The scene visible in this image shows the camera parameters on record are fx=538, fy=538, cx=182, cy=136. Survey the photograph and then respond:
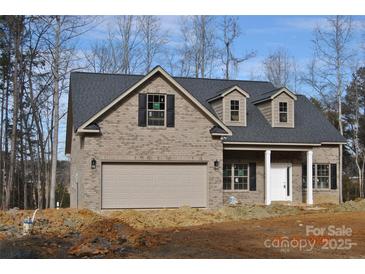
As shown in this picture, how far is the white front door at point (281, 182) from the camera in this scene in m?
25.8

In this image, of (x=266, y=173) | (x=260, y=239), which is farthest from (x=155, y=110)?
(x=260, y=239)

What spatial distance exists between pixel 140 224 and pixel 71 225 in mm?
2460

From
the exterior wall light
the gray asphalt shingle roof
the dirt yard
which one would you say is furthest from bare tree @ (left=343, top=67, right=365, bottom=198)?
the exterior wall light

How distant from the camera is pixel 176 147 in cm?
2220

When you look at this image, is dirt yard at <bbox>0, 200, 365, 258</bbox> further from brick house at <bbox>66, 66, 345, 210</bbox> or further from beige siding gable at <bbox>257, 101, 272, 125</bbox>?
beige siding gable at <bbox>257, 101, 272, 125</bbox>

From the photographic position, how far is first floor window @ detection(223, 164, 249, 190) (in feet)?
82.1

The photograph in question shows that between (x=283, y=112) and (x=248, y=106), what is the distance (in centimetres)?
193

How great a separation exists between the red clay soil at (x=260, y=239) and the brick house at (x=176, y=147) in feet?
13.2

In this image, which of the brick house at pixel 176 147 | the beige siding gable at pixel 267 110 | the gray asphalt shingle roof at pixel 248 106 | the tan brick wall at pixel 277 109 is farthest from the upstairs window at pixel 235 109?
the tan brick wall at pixel 277 109

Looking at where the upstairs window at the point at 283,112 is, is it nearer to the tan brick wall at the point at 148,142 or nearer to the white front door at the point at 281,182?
the white front door at the point at 281,182

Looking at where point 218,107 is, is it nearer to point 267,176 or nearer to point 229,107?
point 229,107

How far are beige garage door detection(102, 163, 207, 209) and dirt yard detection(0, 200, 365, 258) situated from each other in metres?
0.80

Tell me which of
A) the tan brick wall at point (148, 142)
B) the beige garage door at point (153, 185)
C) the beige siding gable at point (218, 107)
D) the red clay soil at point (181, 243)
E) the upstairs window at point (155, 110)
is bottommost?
the red clay soil at point (181, 243)

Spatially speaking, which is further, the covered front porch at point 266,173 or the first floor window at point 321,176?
the first floor window at point 321,176
